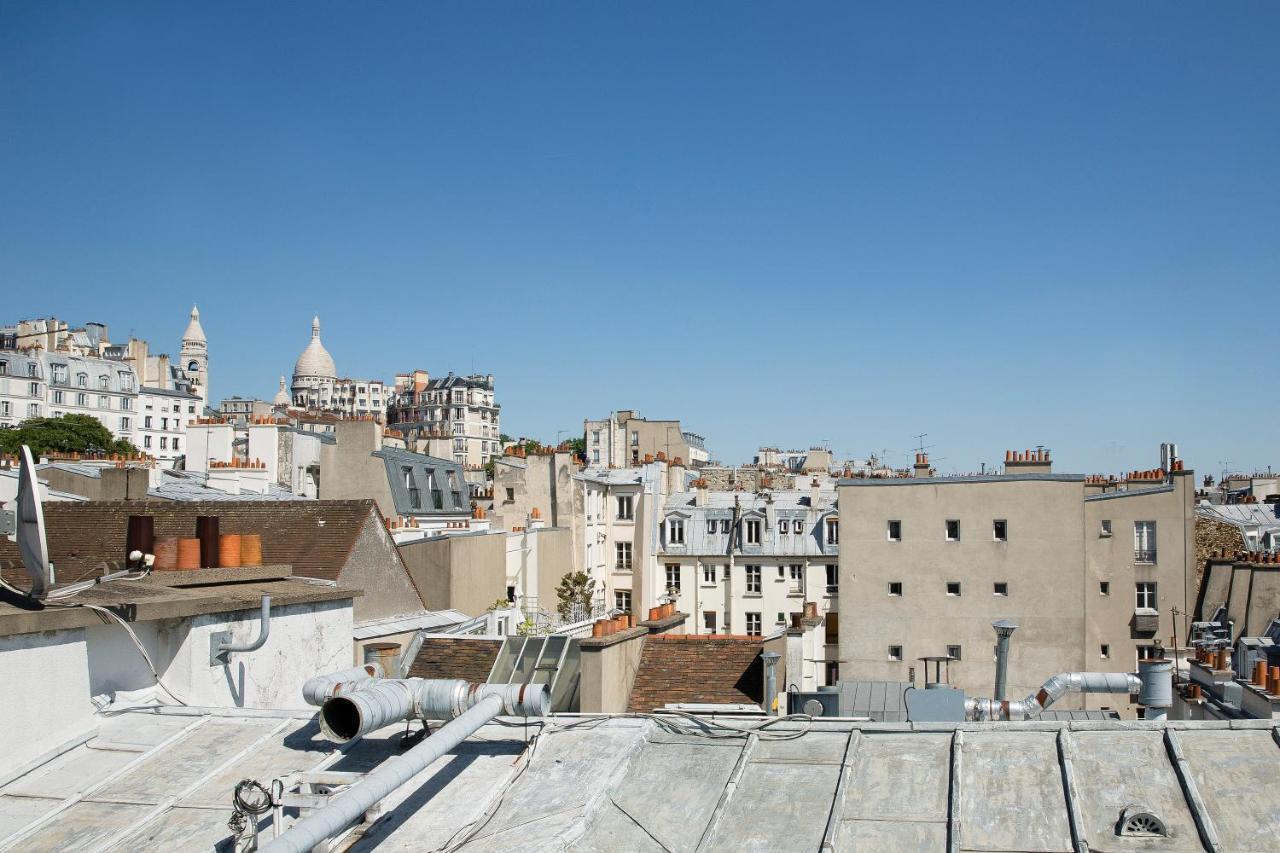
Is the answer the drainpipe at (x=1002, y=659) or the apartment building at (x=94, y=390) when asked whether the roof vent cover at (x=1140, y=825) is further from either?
the apartment building at (x=94, y=390)

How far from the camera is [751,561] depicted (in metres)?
51.1

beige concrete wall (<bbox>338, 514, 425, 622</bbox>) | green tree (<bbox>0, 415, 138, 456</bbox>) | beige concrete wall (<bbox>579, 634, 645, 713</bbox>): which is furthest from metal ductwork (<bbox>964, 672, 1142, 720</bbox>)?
green tree (<bbox>0, 415, 138, 456</bbox>)

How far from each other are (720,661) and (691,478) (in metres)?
45.8

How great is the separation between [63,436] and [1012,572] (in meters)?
85.5

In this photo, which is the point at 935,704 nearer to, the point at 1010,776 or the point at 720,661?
the point at 1010,776

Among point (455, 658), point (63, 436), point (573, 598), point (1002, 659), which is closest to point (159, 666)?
point (455, 658)

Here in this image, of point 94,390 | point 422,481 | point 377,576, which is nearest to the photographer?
point 377,576

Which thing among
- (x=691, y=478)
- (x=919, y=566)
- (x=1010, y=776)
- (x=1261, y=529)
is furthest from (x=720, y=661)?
(x=691, y=478)

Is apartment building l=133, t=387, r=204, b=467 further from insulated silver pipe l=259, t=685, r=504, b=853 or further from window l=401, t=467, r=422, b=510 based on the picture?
insulated silver pipe l=259, t=685, r=504, b=853

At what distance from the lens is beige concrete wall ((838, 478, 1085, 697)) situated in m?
39.6

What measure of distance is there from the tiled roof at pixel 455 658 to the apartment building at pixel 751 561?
98.3 feet

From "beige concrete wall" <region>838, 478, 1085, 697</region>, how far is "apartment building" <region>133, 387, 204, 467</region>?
351 ft

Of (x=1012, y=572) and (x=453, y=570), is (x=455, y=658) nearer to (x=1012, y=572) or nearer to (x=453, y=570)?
(x=453, y=570)

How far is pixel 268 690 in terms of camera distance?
1388cm
